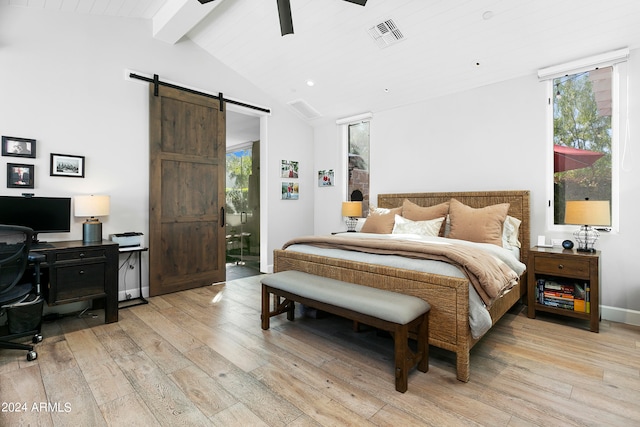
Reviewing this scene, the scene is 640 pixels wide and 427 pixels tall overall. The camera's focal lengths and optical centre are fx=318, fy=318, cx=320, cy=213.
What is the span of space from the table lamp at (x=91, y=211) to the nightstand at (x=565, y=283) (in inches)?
172

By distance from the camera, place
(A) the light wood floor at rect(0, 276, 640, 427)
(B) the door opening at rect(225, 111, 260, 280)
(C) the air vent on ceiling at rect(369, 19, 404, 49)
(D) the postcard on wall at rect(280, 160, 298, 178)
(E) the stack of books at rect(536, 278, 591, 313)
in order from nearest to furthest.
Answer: (A) the light wood floor at rect(0, 276, 640, 427)
(E) the stack of books at rect(536, 278, 591, 313)
(C) the air vent on ceiling at rect(369, 19, 404, 49)
(D) the postcard on wall at rect(280, 160, 298, 178)
(B) the door opening at rect(225, 111, 260, 280)

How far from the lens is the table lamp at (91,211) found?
3207mm

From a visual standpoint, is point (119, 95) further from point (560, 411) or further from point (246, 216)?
point (560, 411)

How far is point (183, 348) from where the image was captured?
2.49m

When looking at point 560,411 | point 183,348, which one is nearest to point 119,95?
point 183,348

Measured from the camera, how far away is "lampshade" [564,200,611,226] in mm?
2805

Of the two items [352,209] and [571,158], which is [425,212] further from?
[571,158]

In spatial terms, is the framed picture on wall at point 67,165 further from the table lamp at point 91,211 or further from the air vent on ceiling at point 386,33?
the air vent on ceiling at point 386,33

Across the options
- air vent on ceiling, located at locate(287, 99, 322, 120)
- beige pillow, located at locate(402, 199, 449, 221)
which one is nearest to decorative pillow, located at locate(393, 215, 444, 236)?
beige pillow, located at locate(402, 199, 449, 221)

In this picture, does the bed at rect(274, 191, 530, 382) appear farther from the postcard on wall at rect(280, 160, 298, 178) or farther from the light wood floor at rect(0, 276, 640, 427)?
the postcard on wall at rect(280, 160, 298, 178)

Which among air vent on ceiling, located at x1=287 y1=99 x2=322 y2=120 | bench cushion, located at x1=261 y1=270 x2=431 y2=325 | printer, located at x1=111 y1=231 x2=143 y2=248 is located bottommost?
bench cushion, located at x1=261 y1=270 x2=431 y2=325

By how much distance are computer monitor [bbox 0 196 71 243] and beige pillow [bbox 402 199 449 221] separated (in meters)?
3.74

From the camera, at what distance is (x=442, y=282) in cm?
211

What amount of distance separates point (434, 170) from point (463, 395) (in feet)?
10.0
